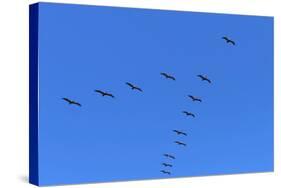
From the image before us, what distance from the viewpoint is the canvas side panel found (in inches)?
364

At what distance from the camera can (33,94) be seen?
9.38 metres

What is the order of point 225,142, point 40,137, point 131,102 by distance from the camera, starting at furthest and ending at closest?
point 225,142, point 131,102, point 40,137

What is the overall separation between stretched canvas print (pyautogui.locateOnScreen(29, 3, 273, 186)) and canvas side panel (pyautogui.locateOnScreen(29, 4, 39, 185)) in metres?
0.01

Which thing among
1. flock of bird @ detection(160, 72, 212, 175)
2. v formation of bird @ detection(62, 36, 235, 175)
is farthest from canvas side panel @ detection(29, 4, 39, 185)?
flock of bird @ detection(160, 72, 212, 175)

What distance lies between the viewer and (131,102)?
9.78 meters

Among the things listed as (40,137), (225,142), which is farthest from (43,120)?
(225,142)

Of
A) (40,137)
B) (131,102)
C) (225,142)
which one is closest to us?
(40,137)

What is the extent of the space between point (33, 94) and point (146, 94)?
4.66 ft

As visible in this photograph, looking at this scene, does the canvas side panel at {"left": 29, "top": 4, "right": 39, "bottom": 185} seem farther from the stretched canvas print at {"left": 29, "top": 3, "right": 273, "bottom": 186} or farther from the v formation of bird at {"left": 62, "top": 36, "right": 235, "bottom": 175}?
the v formation of bird at {"left": 62, "top": 36, "right": 235, "bottom": 175}

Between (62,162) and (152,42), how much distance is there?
1.88 meters

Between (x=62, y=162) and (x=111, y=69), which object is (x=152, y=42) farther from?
(x=62, y=162)

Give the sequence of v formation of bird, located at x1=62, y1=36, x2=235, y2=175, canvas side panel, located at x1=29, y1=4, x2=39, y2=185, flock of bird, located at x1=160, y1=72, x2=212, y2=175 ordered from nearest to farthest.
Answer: canvas side panel, located at x1=29, y1=4, x2=39, y2=185 < v formation of bird, located at x1=62, y1=36, x2=235, y2=175 < flock of bird, located at x1=160, y1=72, x2=212, y2=175

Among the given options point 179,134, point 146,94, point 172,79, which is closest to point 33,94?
point 146,94

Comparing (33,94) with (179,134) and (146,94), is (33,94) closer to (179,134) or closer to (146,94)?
→ (146,94)
